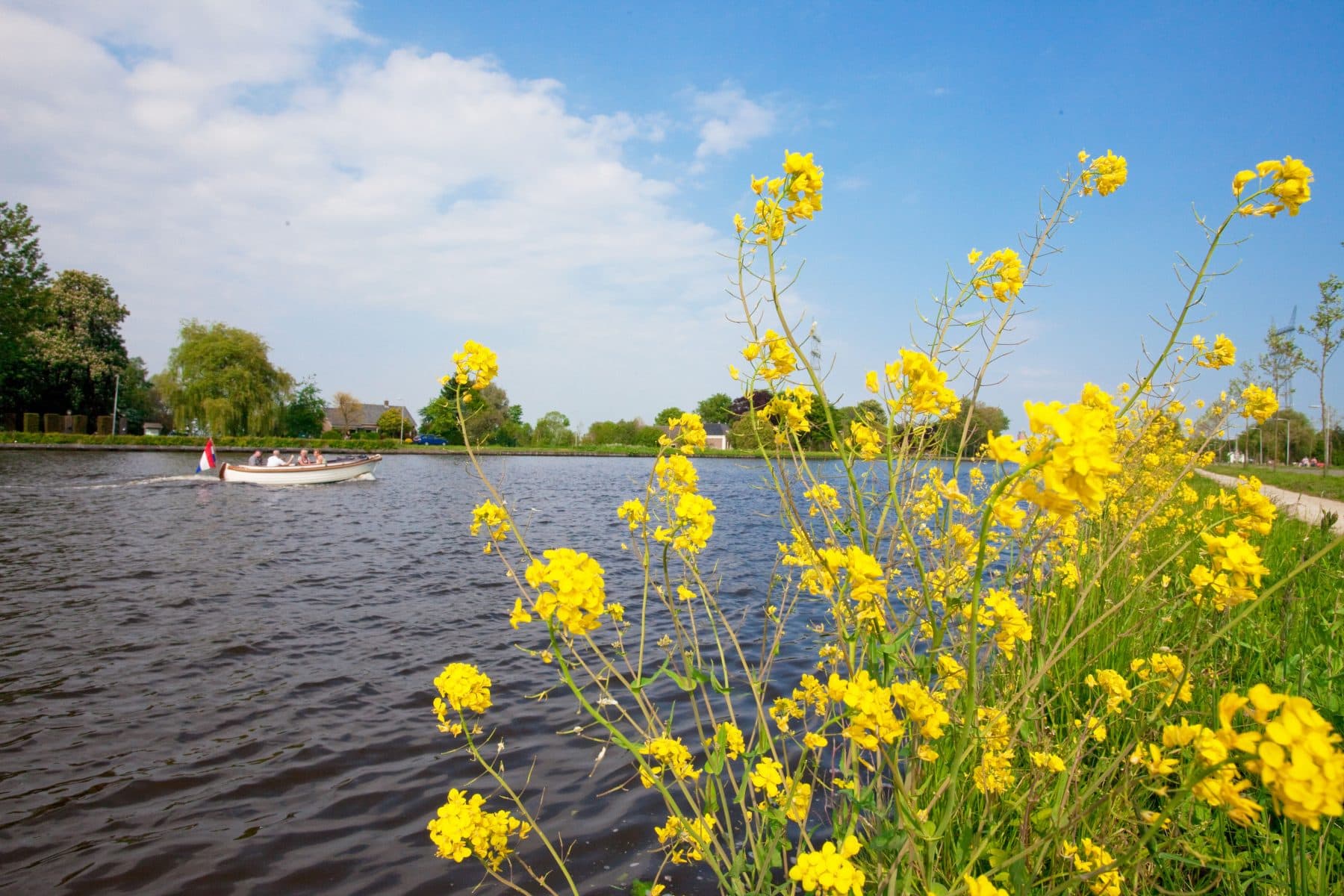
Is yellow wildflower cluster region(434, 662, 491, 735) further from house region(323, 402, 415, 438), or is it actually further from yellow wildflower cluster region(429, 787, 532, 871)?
house region(323, 402, 415, 438)

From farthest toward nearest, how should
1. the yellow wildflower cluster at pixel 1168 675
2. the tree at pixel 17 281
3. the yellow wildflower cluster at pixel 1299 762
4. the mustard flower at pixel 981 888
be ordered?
the tree at pixel 17 281, the yellow wildflower cluster at pixel 1168 675, the mustard flower at pixel 981 888, the yellow wildflower cluster at pixel 1299 762

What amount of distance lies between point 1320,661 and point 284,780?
563cm

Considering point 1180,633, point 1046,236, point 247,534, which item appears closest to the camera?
point 1046,236

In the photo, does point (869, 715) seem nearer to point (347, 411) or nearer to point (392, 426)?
point (392, 426)

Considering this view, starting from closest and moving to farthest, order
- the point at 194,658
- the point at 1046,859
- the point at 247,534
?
the point at 1046,859
the point at 194,658
the point at 247,534

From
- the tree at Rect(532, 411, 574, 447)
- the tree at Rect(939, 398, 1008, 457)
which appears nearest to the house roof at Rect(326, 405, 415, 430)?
the tree at Rect(532, 411, 574, 447)

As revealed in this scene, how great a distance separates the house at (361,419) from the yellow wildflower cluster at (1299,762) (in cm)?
7404

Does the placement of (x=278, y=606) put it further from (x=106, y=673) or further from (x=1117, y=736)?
(x=1117, y=736)

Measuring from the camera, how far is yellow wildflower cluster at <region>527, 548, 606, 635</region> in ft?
5.18

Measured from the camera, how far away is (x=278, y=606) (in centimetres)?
819

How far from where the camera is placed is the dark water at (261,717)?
3543mm

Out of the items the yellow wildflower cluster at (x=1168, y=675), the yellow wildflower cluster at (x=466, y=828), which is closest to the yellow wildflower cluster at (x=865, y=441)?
the yellow wildflower cluster at (x=1168, y=675)

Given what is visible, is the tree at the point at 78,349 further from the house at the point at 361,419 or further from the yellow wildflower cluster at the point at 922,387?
the yellow wildflower cluster at the point at 922,387

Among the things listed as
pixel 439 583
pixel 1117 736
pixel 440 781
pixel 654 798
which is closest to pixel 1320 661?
pixel 1117 736
